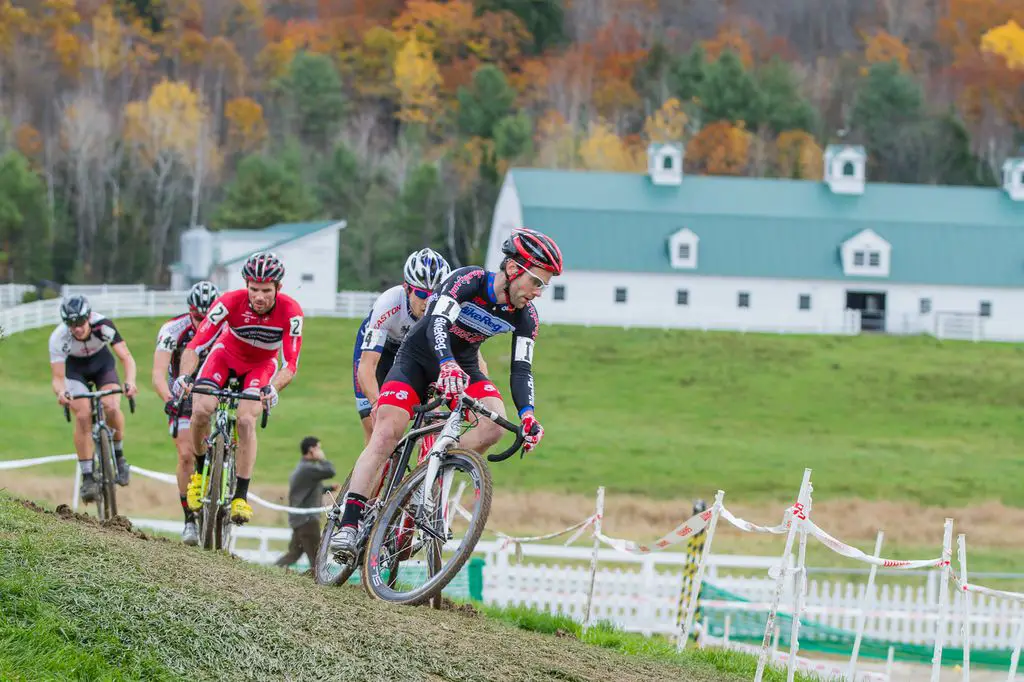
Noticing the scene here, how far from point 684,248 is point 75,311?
68.1 metres

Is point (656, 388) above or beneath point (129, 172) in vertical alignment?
beneath

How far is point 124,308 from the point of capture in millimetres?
63156

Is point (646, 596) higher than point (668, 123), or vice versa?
point (668, 123)

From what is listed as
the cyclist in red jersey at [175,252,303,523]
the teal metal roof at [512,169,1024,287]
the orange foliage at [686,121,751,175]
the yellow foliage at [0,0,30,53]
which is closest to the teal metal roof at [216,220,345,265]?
the teal metal roof at [512,169,1024,287]

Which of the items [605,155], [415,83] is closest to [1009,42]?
[605,155]

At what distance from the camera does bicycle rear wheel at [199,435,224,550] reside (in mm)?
12117

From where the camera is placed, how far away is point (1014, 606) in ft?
70.7

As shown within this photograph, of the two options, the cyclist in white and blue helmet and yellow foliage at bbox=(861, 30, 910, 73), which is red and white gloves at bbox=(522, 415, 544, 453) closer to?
the cyclist in white and blue helmet

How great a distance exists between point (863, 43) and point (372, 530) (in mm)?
173825

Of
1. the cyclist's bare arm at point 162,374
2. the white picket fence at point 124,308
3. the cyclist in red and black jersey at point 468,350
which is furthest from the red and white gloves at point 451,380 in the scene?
the white picket fence at point 124,308

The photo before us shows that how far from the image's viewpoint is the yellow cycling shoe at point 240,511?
1204 cm

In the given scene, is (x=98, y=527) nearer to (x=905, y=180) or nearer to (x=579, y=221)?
(x=579, y=221)

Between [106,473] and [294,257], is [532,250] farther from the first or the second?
[294,257]

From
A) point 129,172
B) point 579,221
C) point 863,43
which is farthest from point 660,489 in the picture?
point 863,43
